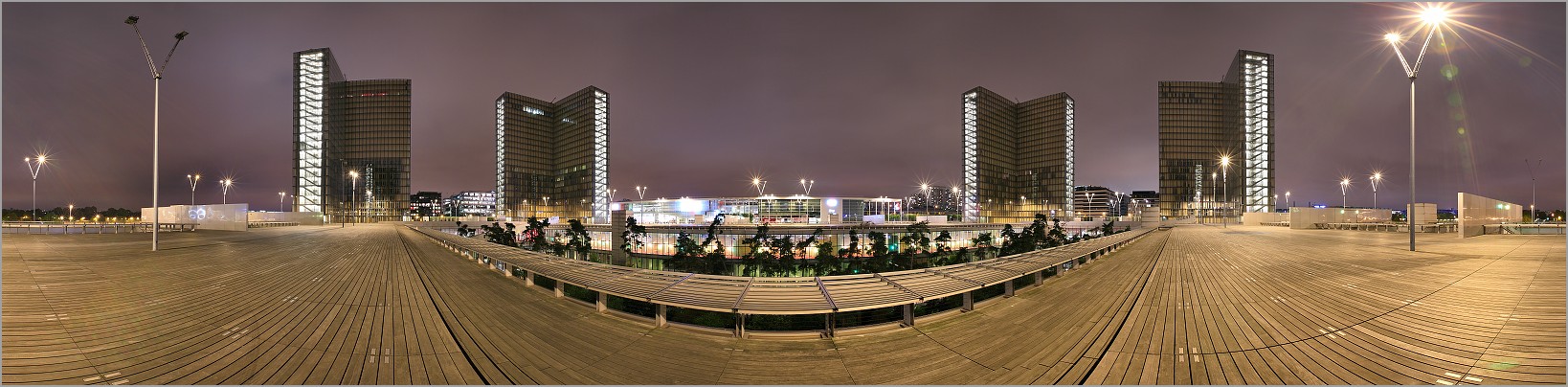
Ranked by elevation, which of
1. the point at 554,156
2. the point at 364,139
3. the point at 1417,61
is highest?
the point at 364,139

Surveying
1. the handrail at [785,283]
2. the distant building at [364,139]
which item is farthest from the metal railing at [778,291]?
the distant building at [364,139]

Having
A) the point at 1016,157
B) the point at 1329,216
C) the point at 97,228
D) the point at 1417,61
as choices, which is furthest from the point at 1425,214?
the point at 1016,157

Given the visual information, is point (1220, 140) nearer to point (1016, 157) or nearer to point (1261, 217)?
point (1016, 157)

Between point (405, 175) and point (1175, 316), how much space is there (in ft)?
336

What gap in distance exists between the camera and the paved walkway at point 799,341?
4316 millimetres

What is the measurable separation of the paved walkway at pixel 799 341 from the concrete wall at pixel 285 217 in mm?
49063

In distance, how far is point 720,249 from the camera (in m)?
13.7

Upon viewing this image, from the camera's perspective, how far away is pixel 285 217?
47438mm

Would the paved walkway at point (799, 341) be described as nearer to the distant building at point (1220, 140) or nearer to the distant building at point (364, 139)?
the distant building at point (1220, 140)

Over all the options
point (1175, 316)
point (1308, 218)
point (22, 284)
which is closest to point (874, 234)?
point (1175, 316)

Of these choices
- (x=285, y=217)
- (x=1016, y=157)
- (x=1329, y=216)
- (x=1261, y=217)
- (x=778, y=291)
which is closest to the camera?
(x=778, y=291)

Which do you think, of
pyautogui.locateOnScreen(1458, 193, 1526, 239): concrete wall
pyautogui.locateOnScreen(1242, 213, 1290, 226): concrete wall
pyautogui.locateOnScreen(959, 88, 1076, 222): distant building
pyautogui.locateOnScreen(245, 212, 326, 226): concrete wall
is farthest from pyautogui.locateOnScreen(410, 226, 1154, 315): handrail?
pyautogui.locateOnScreen(959, 88, 1076, 222): distant building

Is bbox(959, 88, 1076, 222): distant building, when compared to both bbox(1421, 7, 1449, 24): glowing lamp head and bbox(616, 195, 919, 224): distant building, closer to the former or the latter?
bbox(616, 195, 919, 224): distant building

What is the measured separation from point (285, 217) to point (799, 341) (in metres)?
62.8
